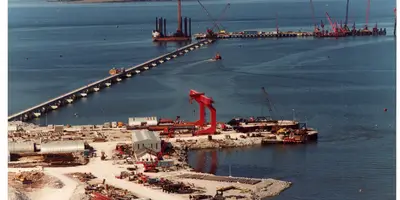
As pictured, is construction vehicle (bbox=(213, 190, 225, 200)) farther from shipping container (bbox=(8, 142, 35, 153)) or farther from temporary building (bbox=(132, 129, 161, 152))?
shipping container (bbox=(8, 142, 35, 153))

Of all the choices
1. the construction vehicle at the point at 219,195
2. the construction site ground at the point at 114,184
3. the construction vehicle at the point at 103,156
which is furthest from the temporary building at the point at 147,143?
the construction vehicle at the point at 219,195

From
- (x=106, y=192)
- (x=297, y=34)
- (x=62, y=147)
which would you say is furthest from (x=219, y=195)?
(x=297, y=34)

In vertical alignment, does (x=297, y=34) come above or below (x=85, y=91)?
above

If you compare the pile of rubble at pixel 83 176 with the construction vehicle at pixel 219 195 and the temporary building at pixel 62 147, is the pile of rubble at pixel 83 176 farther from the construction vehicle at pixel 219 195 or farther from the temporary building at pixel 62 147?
the construction vehicle at pixel 219 195

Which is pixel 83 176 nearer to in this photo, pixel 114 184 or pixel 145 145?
pixel 114 184

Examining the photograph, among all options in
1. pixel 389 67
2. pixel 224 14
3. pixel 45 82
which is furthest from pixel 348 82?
pixel 224 14
